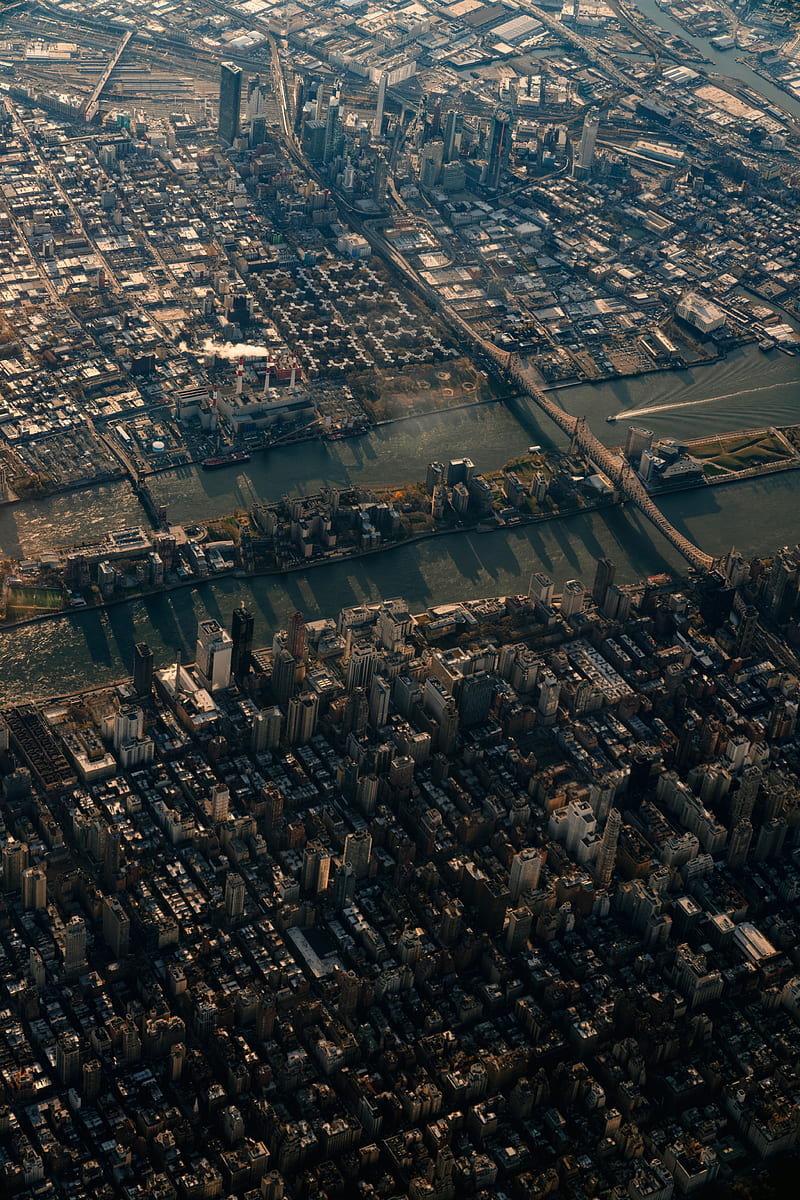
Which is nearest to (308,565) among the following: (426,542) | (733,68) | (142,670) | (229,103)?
(426,542)

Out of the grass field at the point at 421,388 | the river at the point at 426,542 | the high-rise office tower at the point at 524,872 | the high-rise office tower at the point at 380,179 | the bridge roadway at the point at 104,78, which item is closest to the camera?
the high-rise office tower at the point at 524,872

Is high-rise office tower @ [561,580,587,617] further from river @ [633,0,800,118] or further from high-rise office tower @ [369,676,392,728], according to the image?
river @ [633,0,800,118]

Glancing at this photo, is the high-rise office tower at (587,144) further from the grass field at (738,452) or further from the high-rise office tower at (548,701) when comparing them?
the high-rise office tower at (548,701)

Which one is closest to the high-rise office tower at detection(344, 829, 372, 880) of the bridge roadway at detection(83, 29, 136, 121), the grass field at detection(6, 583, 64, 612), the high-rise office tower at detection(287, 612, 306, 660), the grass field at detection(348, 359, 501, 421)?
the high-rise office tower at detection(287, 612, 306, 660)

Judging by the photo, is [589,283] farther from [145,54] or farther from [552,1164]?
[552,1164]

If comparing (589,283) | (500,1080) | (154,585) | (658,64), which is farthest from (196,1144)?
(658,64)

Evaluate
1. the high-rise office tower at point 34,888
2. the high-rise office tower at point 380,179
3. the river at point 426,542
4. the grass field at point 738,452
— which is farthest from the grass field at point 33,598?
the high-rise office tower at point 380,179
